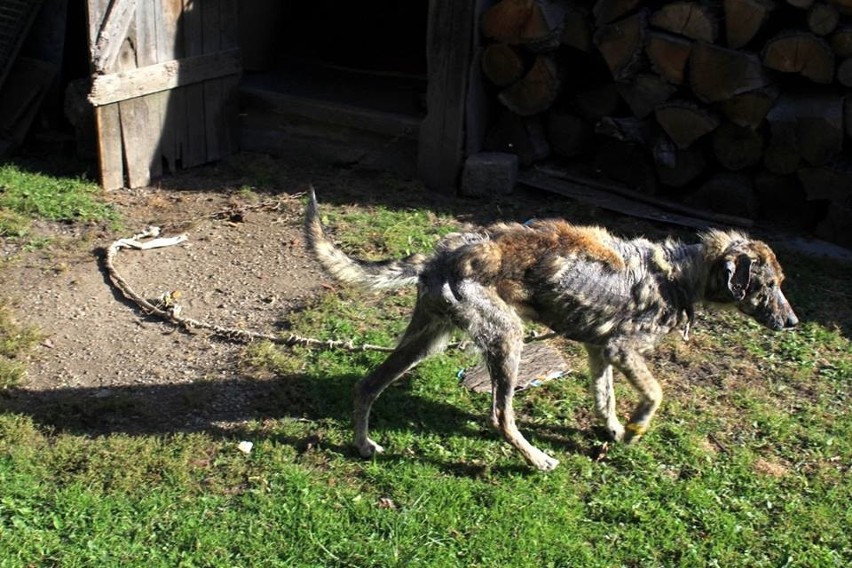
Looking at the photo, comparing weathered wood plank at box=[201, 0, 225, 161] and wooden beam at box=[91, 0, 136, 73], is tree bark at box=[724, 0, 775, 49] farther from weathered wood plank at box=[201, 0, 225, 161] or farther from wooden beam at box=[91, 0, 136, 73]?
wooden beam at box=[91, 0, 136, 73]

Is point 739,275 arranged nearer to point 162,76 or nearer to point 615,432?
point 615,432

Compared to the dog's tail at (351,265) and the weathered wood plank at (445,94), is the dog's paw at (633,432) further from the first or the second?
the weathered wood plank at (445,94)

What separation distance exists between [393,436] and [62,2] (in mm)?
6458

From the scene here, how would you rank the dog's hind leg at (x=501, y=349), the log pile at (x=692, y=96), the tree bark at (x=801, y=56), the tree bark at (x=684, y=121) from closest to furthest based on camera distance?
the dog's hind leg at (x=501, y=349) → the tree bark at (x=801, y=56) → the log pile at (x=692, y=96) → the tree bark at (x=684, y=121)

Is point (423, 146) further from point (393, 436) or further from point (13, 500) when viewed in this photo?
point (13, 500)

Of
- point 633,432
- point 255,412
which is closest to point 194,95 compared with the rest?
point 255,412

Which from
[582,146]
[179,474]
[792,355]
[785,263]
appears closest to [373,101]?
[582,146]

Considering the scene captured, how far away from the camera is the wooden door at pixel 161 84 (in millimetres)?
9008

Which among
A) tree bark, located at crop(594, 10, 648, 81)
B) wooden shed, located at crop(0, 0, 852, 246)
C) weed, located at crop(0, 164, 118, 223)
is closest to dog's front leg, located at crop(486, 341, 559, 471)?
wooden shed, located at crop(0, 0, 852, 246)

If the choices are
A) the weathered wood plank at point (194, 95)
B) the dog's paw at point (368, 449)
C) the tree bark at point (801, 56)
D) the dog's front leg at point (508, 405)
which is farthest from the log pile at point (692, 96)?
the dog's paw at point (368, 449)

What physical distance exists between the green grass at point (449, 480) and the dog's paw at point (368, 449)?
71 millimetres

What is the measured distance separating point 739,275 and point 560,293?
3.40ft

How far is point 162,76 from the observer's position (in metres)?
9.48

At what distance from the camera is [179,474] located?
557 centimetres
